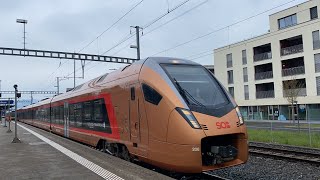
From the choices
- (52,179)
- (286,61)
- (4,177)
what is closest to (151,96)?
(52,179)

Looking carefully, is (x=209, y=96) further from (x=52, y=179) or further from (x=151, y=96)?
(x=52, y=179)

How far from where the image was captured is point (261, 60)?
48.7m

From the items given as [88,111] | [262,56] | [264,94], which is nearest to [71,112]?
[88,111]

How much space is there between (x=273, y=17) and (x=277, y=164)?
127 ft

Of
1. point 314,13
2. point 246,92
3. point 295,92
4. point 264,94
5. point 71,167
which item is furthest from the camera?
point 246,92

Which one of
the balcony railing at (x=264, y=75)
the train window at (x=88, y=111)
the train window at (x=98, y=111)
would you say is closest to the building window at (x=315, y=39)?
the balcony railing at (x=264, y=75)

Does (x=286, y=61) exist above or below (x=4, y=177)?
above

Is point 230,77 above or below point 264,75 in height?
above

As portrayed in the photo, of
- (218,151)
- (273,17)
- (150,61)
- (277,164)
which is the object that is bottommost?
(277,164)

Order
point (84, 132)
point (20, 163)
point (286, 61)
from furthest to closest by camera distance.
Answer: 1. point (286, 61)
2. point (84, 132)
3. point (20, 163)

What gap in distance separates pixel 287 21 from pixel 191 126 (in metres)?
42.1

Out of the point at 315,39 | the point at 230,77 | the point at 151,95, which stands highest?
the point at 315,39

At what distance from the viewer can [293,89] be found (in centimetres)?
3881

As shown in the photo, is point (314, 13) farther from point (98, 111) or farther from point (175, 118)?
point (175, 118)
